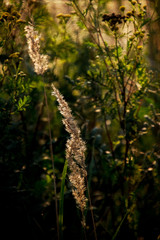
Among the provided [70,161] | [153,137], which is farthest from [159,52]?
[70,161]

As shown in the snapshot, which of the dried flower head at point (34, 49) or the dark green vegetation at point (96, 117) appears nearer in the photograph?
the dried flower head at point (34, 49)

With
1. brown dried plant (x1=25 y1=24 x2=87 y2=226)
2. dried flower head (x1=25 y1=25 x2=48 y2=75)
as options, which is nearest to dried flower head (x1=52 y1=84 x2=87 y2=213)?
brown dried plant (x1=25 y1=24 x2=87 y2=226)

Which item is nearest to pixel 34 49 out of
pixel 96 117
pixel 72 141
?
pixel 72 141

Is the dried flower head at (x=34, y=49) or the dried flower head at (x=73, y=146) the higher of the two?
the dried flower head at (x=34, y=49)

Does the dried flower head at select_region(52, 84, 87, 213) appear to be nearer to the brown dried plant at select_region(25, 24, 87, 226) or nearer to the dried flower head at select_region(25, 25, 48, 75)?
the brown dried plant at select_region(25, 24, 87, 226)

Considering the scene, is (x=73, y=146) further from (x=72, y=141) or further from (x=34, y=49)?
(x=34, y=49)

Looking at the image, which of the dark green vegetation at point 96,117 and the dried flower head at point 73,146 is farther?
the dark green vegetation at point 96,117

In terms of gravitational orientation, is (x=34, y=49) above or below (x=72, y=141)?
above

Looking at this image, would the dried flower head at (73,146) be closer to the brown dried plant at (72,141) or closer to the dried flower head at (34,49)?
the brown dried plant at (72,141)

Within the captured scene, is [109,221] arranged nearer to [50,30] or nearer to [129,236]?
[129,236]

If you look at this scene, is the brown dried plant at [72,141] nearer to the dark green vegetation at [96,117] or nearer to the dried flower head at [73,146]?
the dried flower head at [73,146]

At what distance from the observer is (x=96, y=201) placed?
71.0 inches

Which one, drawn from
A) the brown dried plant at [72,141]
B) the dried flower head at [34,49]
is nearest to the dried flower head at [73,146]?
the brown dried plant at [72,141]

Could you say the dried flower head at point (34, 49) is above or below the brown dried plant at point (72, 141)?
above
